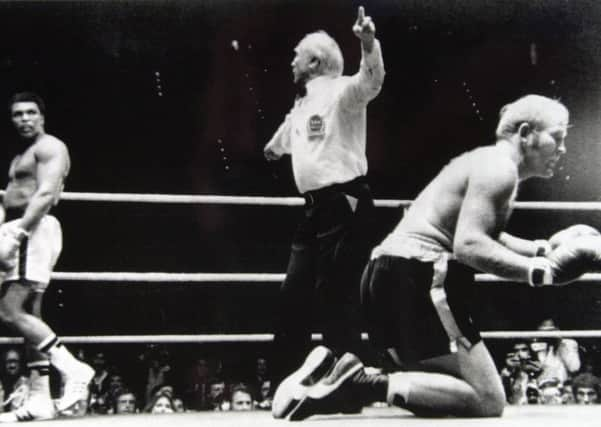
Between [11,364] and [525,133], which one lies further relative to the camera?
[11,364]

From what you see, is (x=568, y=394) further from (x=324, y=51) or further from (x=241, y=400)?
(x=324, y=51)

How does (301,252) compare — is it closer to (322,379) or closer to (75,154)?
(322,379)

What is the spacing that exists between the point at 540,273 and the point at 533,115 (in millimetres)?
384

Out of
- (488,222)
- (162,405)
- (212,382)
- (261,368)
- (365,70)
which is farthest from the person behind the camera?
(261,368)

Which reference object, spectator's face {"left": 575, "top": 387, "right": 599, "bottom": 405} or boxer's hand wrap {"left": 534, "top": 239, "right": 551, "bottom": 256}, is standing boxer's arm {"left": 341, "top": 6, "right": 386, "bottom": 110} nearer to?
boxer's hand wrap {"left": 534, "top": 239, "right": 551, "bottom": 256}

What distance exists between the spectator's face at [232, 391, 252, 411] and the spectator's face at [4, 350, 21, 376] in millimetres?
720

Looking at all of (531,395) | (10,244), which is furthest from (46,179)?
(531,395)

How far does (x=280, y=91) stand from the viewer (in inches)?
120

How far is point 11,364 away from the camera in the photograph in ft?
8.48

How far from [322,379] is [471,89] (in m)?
1.50

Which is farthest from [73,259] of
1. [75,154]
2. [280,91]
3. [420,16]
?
[420,16]

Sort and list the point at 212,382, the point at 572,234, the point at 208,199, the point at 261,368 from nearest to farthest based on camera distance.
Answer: the point at 572,234
the point at 208,199
the point at 212,382
the point at 261,368

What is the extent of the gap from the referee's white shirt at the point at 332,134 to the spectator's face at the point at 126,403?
97cm

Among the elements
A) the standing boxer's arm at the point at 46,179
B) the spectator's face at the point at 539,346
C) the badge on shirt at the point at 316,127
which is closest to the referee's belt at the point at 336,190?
the badge on shirt at the point at 316,127
